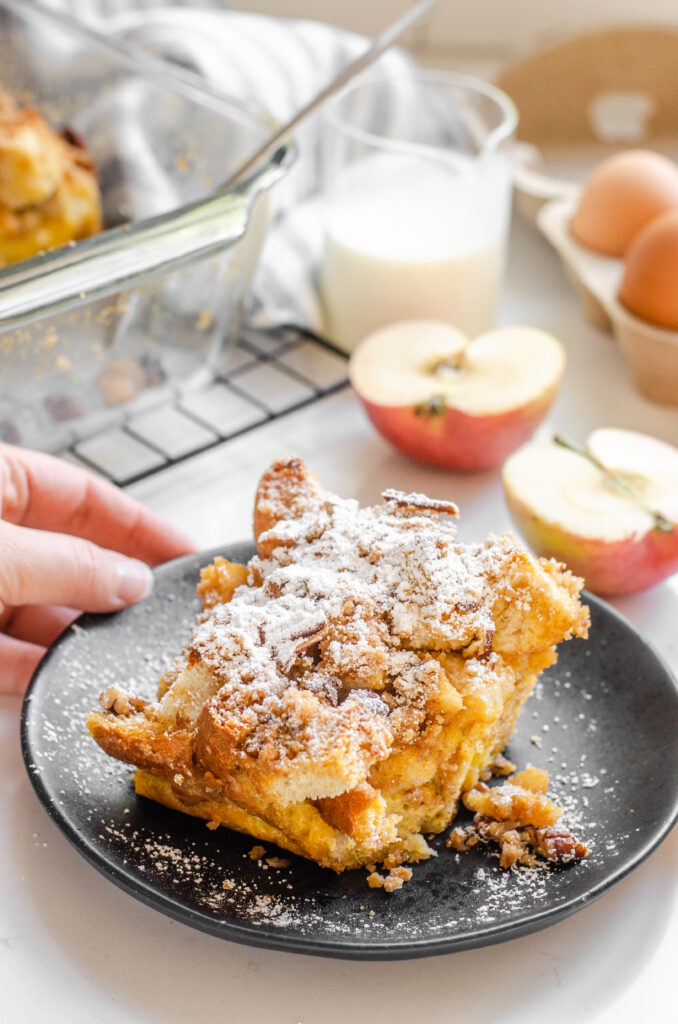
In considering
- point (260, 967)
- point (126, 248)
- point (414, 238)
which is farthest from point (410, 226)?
point (260, 967)

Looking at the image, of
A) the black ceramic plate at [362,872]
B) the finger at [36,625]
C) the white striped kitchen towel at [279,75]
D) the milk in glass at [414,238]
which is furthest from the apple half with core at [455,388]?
the finger at [36,625]

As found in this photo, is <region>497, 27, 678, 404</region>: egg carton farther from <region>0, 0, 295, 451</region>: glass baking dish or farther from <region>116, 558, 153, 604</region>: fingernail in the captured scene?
<region>116, 558, 153, 604</region>: fingernail

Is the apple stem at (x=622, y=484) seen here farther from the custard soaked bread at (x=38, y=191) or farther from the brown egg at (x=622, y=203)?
the custard soaked bread at (x=38, y=191)

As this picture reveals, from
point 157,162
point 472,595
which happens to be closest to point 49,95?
point 157,162

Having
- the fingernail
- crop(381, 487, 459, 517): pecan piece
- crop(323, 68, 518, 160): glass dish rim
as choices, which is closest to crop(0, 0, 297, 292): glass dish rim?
crop(323, 68, 518, 160): glass dish rim

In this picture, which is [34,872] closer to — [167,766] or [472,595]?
[167,766]
